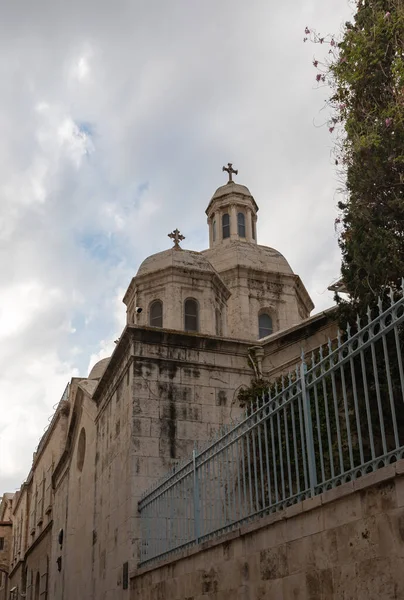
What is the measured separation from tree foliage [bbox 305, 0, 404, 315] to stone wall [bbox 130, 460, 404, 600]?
5.01 metres

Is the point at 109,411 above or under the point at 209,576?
above

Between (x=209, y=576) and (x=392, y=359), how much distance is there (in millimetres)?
4082

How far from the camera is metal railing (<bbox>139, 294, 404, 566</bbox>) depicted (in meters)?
4.96

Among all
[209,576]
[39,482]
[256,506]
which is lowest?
[209,576]

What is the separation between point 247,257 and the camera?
Answer: 2678 cm

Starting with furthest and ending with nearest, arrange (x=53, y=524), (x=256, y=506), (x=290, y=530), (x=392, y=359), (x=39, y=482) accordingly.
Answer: (x=39, y=482)
(x=53, y=524)
(x=392, y=359)
(x=256, y=506)
(x=290, y=530)

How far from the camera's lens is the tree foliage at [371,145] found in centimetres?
1042

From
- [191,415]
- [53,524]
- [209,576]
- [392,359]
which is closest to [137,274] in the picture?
[53,524]

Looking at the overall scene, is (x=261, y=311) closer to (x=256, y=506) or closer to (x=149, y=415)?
(x=149, y=415)

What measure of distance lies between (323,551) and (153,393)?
21.9 feet

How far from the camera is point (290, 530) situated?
17.7ft

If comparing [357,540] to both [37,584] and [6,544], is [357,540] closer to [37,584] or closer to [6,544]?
[37,584]

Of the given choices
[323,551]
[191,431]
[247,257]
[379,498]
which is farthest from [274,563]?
[247,257]

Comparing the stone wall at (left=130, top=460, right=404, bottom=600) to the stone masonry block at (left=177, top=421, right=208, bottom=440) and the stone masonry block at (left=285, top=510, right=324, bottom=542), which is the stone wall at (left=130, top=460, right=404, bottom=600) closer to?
the stone masonry block at (left=285, top=510, right=324, bottom=542)
